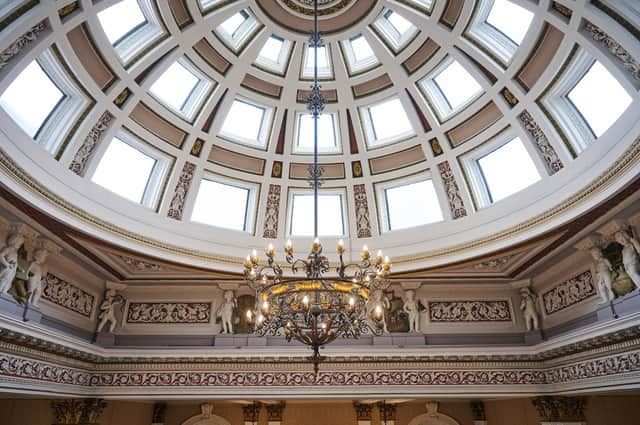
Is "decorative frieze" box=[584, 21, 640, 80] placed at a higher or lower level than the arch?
higher

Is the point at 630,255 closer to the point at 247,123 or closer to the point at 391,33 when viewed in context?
the point at 391,33

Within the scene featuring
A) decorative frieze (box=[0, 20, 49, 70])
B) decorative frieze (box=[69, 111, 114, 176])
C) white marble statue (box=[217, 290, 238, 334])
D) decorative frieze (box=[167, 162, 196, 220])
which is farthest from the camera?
white marble statue (box=[217, 290, 238, 334])

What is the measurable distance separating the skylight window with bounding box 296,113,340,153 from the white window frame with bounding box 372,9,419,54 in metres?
2.41

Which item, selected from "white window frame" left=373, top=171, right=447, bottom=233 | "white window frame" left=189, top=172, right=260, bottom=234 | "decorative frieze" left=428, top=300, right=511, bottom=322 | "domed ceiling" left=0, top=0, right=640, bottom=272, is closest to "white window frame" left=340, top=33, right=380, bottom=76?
"domed ceiling" left=0, top=0, right=640, bottom=272

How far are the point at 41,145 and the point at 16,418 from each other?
6837 mm

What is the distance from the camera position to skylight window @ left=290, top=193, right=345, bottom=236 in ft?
40.4

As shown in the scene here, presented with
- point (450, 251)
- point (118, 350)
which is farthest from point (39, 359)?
point (450, 251)

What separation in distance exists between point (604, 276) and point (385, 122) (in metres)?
6.15

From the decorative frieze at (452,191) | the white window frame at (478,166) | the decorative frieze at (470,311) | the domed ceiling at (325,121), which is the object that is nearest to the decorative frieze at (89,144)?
the domed ceiling at (325,121)

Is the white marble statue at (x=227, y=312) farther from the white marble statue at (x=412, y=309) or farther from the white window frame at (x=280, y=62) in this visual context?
the white window frame at (x=280, y=62)

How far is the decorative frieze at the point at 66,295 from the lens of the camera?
32.0ft

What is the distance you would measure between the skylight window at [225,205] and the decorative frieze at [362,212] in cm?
288

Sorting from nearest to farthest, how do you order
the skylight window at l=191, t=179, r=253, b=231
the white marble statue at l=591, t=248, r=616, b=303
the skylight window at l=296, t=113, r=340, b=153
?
the white marble statue at l=591, t=248, r=616, b=303
the skylight window at l=191, t=179, r=253, b=231
the skylight window at l=296, t=113, r=340, b=153

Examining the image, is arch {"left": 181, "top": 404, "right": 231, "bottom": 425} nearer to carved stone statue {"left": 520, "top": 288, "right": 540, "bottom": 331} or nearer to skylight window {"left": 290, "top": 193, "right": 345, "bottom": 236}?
skylight window {"left": 290, "top": 193, "right": 345, "bottom": 236}
